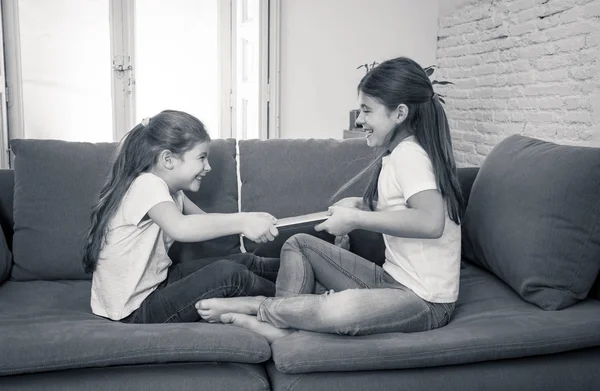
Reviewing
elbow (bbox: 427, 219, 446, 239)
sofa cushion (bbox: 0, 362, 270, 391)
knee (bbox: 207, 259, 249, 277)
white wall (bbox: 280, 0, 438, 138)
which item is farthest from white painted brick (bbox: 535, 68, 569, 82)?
sofa cushion (bbox: 0, 362, 270, 391)

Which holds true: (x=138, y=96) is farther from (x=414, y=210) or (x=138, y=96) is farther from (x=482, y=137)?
(x=414, y=210)

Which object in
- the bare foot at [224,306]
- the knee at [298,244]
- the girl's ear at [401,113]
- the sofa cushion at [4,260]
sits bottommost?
the bare foot at [224,306]

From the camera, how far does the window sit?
4.30 meters

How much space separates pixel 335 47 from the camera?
15.3 feet

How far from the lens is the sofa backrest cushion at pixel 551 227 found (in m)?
1.66

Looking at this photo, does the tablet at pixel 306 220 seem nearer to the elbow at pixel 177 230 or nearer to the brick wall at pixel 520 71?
the elbow at pixel 177 230

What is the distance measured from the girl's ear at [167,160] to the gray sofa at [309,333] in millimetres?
275

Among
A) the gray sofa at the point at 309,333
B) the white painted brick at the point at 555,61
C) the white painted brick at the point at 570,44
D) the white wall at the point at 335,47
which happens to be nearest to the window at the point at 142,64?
the white wall at the point at 335,47

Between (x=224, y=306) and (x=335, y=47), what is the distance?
3291mm

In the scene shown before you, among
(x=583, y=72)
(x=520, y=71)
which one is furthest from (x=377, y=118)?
(x=520, y=71)

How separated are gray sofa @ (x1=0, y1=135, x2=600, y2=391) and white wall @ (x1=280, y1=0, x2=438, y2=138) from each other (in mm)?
2454

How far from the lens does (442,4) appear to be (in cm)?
465

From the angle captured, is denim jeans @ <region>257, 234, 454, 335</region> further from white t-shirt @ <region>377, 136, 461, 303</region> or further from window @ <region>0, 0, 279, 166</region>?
window @ <region>0, 0, 279, 166</region>

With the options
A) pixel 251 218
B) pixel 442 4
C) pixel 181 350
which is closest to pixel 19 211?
pixel 251 218
